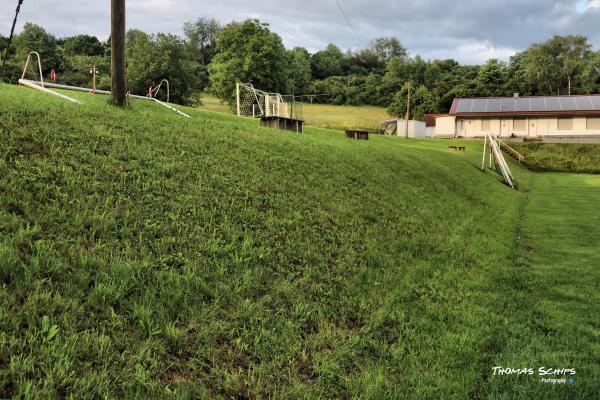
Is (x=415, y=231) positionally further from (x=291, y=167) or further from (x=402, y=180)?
(x=402, y=180)

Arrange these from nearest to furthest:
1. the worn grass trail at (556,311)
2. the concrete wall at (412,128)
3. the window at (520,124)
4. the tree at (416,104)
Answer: the worn grass trail at (556,311), the window at (520,124), the concrete wall at (412,128), the tree at (416,104)

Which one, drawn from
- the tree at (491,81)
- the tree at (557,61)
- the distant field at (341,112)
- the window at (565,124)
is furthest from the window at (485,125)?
the tree at (557,61)

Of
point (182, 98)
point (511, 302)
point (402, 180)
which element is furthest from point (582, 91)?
point (511, 302)

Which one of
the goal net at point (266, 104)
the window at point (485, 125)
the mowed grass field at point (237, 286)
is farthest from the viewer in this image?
the window at point (485, 125)

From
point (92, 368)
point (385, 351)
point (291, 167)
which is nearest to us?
point (92, 368)

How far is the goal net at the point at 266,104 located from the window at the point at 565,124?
37016 mm

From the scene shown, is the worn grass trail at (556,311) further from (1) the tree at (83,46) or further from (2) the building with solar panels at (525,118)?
(1) the tree at (83,46)

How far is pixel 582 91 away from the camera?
3206 inches

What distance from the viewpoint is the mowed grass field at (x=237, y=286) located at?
2.97m

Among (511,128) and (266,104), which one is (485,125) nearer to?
(511,128)

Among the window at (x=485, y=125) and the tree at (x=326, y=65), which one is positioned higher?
the tree at (x=326, y=65)

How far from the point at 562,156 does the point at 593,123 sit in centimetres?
1941

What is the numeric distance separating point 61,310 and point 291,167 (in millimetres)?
6274

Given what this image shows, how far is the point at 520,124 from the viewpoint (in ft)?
174
